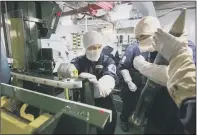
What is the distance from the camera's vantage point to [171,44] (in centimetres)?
58

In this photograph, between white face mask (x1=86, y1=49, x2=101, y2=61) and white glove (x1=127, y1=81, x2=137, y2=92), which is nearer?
white face mask (x1=86, y1=49, x2=101, y2=61)

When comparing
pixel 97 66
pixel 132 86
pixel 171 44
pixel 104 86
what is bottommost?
pixel 132 86

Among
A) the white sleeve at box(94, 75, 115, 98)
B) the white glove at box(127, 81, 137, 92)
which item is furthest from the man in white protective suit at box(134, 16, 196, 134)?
the white glove at box(127, 81, 137, 92)

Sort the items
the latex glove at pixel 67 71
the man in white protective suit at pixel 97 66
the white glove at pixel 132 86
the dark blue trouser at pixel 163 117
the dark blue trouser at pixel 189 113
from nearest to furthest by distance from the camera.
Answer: the dark blue trouser at pixel 189 113 → the dark blue trouser at pixel 163 117 → the latex glove at pixel 67 71 → the man in white protective suit at pixel 97 66 → the white glove at pixel 132 86

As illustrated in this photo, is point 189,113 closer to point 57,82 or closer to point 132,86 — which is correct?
point 57,82

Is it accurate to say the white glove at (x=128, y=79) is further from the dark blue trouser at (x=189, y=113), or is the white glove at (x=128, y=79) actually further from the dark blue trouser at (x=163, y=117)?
the dark blue trouser at (x=189, y=113)

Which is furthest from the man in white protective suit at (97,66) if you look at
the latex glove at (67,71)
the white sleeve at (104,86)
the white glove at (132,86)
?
the white glove at (132,86)

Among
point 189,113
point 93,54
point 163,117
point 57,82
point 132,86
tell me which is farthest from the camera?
point 132,86

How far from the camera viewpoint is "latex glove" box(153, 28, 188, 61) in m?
0.57

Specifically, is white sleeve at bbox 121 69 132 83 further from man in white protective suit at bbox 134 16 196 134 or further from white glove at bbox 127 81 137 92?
man in white protective suit at bbox 134 16 196 134

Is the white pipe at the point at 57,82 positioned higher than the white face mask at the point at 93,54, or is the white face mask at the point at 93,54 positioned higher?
the white face mask at the point at 93,54

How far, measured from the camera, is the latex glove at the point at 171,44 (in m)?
0.57

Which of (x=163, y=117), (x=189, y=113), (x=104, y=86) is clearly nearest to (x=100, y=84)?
(x=104, y=86)

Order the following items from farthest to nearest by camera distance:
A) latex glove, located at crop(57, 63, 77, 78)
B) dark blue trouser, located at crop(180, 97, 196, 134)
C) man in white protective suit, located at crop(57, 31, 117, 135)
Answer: man in white protective suit, located at crop(57, 31, 117, 135) < latex glove, located at crop(57, 63, 77, 78) < dark blue trouser, located at crop(180, 97, 196, 134)
